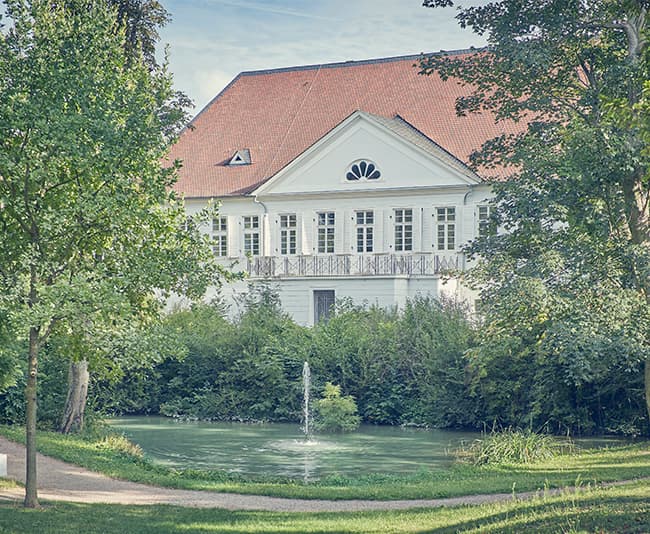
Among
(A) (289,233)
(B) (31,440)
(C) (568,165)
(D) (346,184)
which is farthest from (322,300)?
(B) (31,440)

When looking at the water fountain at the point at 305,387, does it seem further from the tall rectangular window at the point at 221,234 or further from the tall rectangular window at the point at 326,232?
the tall rectangular window at the point at 221,234

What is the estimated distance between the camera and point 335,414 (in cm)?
2761

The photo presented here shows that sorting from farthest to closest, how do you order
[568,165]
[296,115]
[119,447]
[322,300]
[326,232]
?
1. [296,115]
2. [326,232]
3. [322,300]
4. [119,447]
5. [568,165]

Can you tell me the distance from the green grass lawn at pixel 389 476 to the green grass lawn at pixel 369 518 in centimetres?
174

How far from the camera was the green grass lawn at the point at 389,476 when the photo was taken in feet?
52.6

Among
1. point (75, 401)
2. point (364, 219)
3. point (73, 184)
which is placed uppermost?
point (364, 219)

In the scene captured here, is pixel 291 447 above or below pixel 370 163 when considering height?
below

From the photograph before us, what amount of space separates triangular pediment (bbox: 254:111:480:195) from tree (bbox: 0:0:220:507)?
28.3 m

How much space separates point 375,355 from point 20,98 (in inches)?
753

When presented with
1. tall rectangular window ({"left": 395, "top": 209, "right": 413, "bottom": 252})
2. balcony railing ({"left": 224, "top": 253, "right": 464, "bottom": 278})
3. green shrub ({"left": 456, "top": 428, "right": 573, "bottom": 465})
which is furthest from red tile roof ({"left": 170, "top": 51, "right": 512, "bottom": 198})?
green shrub ({"left": 456, "top": 428, "right": 573, "bottom": 465})

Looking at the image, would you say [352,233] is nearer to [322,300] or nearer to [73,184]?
[322,300]

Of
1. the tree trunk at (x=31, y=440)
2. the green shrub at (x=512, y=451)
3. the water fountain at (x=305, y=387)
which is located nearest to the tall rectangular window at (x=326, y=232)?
the water fountain at (x=305, y=387)

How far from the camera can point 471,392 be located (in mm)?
27547

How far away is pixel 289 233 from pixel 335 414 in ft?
59.8
